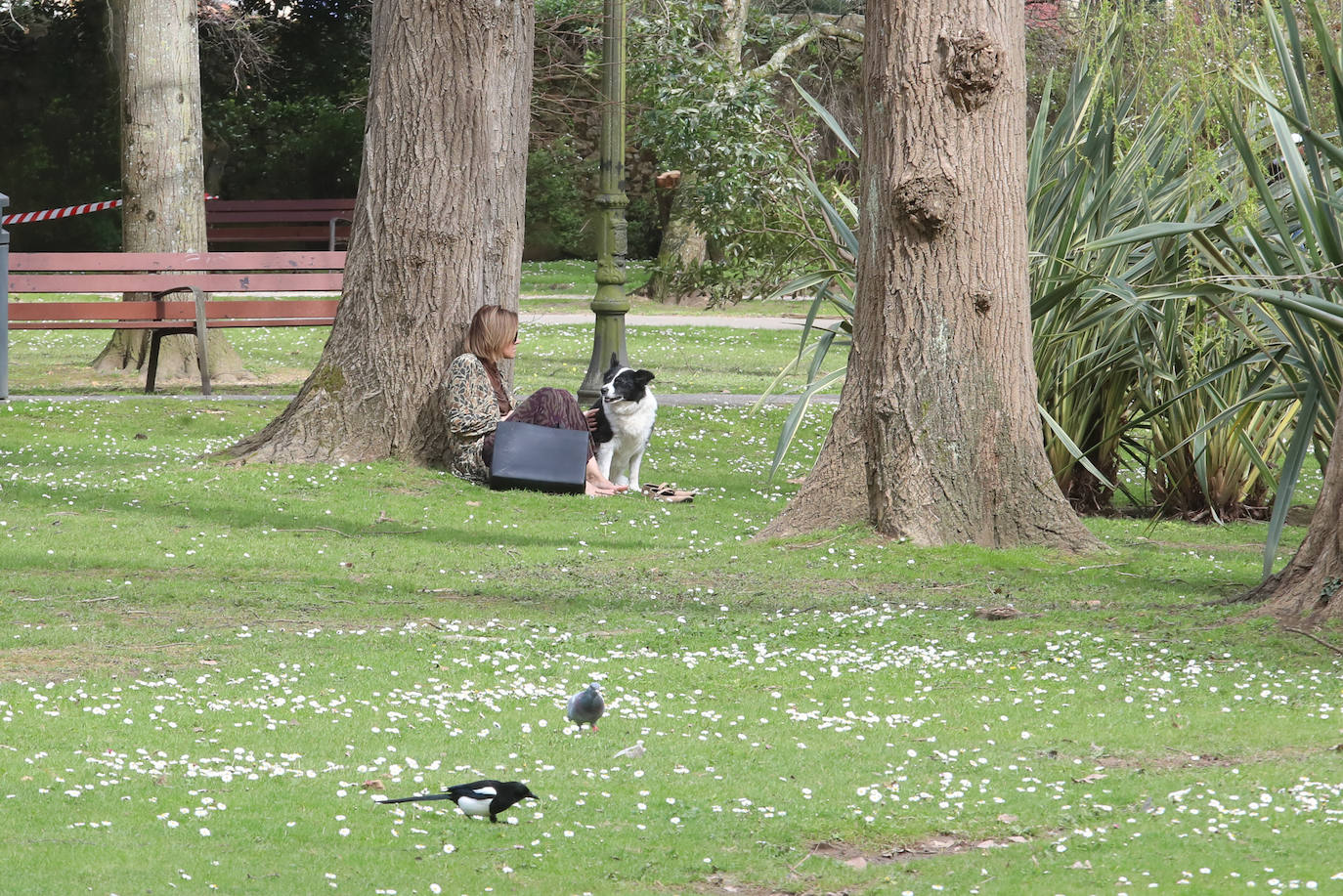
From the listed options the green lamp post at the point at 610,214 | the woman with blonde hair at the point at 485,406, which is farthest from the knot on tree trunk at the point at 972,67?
the green lamp post at the point at 610,214

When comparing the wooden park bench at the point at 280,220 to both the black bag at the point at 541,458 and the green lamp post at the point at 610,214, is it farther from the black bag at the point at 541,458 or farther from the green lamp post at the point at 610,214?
the black bag at the point at 541,458

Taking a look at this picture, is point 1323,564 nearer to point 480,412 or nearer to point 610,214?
point 480,412

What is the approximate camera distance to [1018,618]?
7191 mm

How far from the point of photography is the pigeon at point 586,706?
5164 millimetres

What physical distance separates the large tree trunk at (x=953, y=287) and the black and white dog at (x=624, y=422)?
2.47m

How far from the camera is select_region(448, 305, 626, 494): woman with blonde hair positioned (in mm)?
10852

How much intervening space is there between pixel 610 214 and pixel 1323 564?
9.51 m

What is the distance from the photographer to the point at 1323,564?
6492 millimetres

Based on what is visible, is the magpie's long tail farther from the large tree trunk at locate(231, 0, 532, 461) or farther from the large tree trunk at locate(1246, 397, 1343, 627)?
the large tree trunk at locate(231, 0, 532, 461)

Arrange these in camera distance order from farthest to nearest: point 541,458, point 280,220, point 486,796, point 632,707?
1. point 280,220
2. point 541,458
3. point 632,707
4. point 486,796

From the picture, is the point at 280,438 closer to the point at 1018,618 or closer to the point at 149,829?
the point at 1018,618

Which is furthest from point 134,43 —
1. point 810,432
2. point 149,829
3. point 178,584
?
point 149,829

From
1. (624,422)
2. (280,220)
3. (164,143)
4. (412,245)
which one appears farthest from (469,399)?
(280,220)

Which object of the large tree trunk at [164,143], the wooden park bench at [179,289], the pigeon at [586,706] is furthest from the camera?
the large tree trunk at [164,143]
